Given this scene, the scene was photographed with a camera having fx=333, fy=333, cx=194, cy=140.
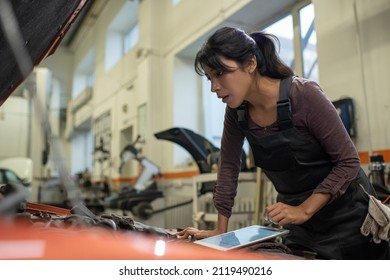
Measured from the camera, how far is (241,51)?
2.27 ft

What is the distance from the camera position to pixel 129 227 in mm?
595

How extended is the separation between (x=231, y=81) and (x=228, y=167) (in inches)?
10.7

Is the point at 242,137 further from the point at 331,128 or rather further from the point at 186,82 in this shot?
the point at 186,82

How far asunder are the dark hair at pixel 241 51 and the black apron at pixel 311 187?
0.15 ft

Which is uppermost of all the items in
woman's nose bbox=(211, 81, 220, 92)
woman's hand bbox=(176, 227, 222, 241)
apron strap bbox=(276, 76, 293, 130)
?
woman's nose bbox=(211, 81, 220, 92)

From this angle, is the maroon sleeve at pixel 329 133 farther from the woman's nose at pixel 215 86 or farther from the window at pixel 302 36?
the window at pixel 302 36

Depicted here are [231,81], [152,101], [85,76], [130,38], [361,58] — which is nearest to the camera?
[231,81]

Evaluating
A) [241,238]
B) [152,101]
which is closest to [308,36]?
[241,238]

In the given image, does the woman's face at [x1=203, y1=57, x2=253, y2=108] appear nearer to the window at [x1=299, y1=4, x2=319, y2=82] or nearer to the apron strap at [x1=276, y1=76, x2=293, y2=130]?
the apron strap at [x1=276, y1=76, x2=293, y2=130]

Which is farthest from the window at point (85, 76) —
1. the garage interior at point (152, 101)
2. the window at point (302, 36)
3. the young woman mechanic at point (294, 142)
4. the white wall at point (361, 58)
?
the young woman mechanic at point (294, 142)

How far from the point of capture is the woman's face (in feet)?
2.27

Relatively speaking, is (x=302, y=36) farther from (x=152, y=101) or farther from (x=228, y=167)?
(x=152, y=101)

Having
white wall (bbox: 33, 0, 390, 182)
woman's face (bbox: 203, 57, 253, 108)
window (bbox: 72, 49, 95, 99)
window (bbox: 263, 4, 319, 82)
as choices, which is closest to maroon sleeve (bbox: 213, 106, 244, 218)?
woman's face (bbox: 203, 57, 253, 108)

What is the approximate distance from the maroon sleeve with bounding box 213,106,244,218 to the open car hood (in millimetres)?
453
